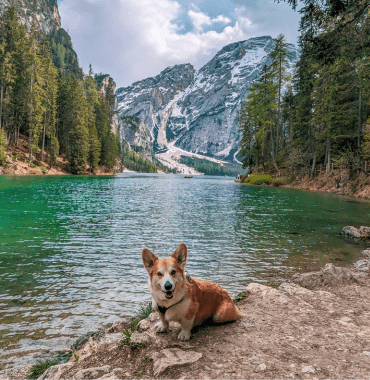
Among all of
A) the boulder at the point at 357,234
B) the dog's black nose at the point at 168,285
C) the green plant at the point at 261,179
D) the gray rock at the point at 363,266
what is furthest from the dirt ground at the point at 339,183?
the dog's black nose at the point at 168,285

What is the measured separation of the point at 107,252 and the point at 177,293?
856 cm

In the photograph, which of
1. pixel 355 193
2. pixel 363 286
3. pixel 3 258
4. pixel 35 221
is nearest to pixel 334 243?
pixel 363 286

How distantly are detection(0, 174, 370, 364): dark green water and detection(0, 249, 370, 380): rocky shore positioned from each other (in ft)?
5.02

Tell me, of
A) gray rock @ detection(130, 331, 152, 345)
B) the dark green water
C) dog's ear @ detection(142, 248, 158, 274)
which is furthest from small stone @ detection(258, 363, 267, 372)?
the dark green water

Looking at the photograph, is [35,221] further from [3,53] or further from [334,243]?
[3,53]

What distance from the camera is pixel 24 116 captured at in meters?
66.7

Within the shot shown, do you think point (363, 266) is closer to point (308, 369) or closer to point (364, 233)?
point (364, 233)

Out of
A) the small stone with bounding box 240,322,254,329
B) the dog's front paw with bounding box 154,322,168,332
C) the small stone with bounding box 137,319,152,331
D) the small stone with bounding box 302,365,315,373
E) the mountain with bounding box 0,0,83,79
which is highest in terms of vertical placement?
the mountain with bounding box 0,0,83,79

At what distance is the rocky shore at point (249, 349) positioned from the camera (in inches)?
131

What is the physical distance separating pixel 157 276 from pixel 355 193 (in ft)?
138

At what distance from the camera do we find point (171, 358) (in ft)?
11.8

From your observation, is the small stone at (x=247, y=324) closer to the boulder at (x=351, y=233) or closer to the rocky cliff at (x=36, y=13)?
the boulder at (x=351, y=233)

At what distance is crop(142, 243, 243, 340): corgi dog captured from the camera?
3.79 meters

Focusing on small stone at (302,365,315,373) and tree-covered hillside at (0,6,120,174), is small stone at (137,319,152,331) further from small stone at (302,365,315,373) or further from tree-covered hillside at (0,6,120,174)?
tree-covered hillside at (0,6,120,174)
